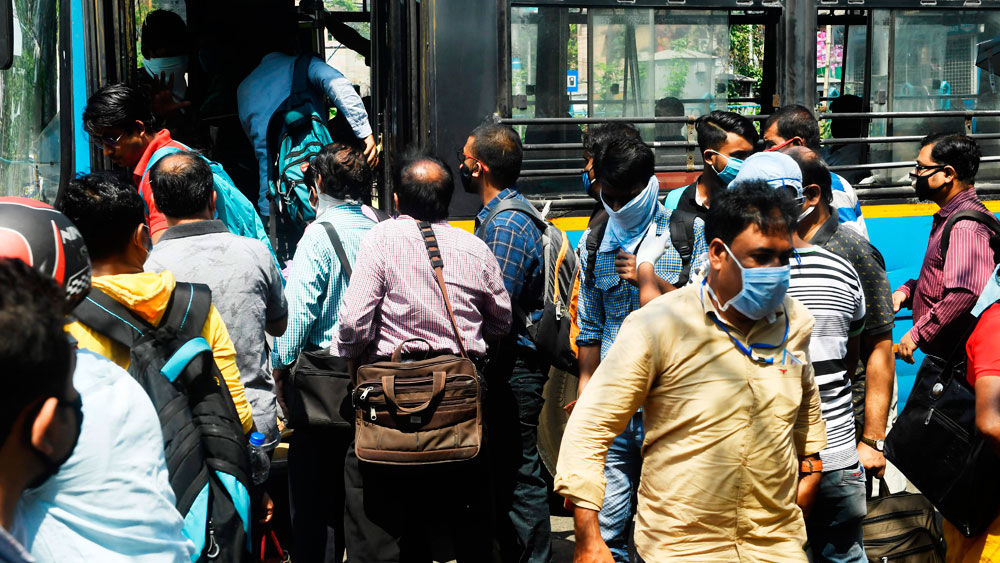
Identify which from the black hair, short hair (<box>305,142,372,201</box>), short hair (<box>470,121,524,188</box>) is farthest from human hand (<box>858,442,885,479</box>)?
the black hair

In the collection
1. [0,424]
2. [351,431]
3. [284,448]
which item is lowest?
[284,448]

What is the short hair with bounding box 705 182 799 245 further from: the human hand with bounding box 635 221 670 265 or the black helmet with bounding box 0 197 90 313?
the black helmet with bounding box 0 197 90 313

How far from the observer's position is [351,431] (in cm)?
370

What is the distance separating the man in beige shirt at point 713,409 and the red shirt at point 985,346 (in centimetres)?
73

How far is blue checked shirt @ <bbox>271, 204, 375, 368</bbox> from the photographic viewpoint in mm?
3725

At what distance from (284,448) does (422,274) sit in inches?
77.7

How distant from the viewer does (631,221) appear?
3.65 meters

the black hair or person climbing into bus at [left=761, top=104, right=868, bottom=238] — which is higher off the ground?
the black hair

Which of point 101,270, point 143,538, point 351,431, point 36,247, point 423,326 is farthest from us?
point 351,431

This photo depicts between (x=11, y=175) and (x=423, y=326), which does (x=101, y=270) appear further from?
(x=11, y=175)

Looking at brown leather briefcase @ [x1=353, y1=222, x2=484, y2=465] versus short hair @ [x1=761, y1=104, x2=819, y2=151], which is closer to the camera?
brown leather briefcase @ [x1=353, y1=222, x2=484, y2=465]

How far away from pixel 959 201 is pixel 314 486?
328 centimetres

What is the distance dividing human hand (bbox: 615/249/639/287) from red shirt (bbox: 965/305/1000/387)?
1135 mm

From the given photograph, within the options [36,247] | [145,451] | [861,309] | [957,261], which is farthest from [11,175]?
[957,261]
